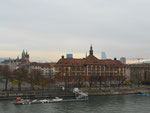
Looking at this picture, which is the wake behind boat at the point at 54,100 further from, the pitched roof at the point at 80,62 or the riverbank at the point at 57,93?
the pitched roof at the point at 80,62

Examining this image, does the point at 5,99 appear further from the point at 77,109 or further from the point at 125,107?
the point at 125,107

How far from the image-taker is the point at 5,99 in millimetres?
91375

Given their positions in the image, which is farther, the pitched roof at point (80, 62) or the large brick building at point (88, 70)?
the pitched roof at point (80, 62)

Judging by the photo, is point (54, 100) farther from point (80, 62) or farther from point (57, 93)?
point (80, 62)

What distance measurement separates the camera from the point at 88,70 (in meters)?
154

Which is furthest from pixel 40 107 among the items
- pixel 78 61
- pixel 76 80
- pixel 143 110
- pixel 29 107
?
pixel 78 61

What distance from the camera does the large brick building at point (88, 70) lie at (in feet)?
478

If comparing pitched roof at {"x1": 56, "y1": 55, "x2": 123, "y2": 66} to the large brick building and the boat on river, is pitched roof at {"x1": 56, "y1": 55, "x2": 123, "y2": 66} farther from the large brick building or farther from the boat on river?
the boat on river

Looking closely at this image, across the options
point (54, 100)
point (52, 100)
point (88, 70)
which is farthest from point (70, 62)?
point (54, 100)

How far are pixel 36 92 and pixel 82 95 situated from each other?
20142mm

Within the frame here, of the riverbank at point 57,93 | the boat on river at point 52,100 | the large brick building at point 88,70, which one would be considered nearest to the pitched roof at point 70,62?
the large brick building at point 88,70

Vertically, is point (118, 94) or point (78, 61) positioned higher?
point (78, 61)

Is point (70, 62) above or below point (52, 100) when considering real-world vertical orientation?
above

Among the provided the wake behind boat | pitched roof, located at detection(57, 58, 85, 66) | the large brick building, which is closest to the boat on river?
the wake behind boat
